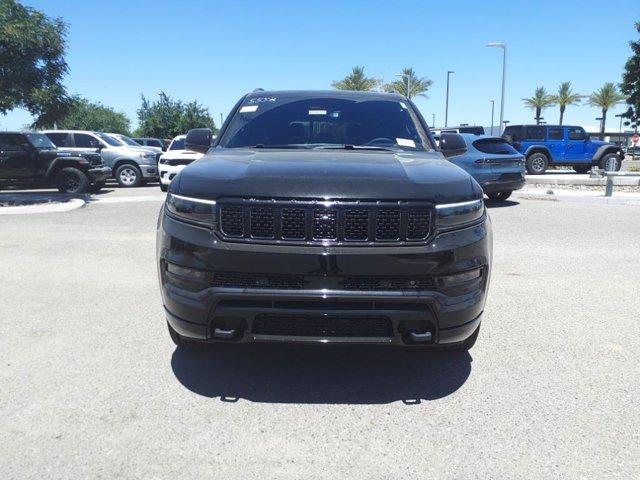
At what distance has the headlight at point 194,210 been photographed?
9.76ft

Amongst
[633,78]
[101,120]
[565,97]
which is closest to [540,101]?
[565,97]

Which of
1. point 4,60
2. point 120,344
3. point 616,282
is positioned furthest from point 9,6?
point 616,282

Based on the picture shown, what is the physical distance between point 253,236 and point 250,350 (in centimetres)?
133

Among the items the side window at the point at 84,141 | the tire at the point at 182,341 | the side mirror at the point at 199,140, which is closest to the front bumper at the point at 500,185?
the side mirror at the point at 199,140

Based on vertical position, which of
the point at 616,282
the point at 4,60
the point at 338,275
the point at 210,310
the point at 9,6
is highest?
the point at 9,6

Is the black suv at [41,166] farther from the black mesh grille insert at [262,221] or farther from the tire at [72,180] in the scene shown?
the black mesh grille insert at [262,221]

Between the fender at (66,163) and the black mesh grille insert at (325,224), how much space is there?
13655mm

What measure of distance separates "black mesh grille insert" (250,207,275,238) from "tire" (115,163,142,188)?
16.6 m

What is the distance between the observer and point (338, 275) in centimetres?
287

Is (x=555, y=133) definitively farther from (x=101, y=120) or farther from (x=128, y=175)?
(x=101, y=120)

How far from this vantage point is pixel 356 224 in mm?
2906

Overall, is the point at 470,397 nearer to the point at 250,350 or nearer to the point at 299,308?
the point at 299,308

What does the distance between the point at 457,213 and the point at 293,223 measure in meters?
0.88

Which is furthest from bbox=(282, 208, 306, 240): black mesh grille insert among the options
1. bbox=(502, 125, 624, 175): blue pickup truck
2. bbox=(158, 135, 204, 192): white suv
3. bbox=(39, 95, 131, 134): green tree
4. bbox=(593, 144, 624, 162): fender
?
bbox=(39, 95, 131, 134): green tree
